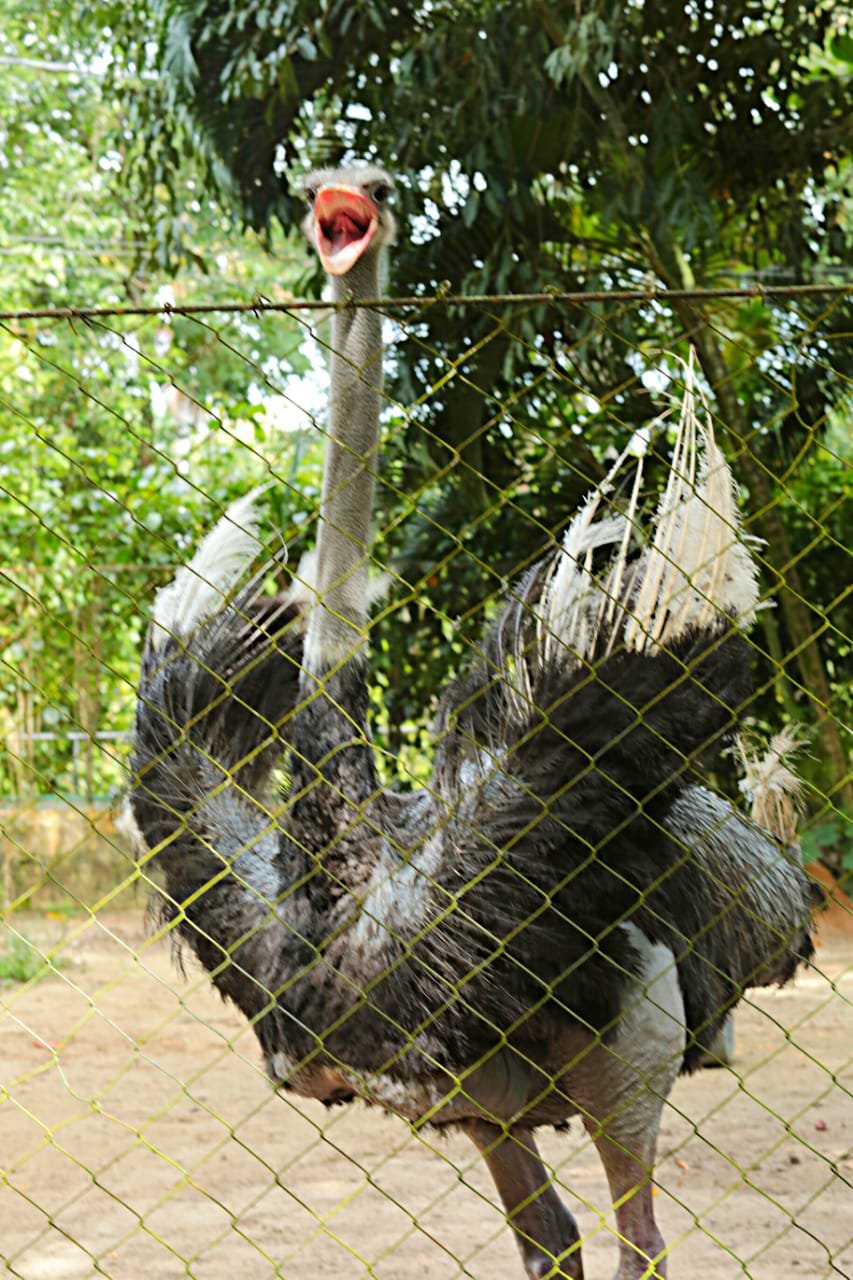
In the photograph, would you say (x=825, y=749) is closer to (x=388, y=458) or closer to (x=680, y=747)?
(x=388, y=458)

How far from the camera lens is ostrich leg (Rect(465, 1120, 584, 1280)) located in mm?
2656

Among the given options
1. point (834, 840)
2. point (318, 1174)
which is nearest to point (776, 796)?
point (318, 1174)

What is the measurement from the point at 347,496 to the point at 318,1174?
1.77m

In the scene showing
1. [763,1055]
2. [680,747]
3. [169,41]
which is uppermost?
[169,41]

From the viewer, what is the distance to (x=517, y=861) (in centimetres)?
228

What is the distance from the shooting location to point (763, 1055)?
481 centimetres

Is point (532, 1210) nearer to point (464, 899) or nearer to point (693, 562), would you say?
point (464, 899)

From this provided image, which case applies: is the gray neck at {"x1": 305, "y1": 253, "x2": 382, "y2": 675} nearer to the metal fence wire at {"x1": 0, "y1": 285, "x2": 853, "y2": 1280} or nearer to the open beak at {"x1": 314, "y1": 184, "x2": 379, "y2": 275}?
the metal fence wire at {"x1": 0, "y1": 285, "x2": 853, "y2": 1280}

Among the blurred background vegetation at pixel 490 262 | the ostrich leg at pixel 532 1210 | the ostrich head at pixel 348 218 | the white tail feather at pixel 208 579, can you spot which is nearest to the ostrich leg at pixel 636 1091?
the ostrich leg at pixel 532 1210

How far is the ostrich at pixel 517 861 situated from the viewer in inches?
89.3

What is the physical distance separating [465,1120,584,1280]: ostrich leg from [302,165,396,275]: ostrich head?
1667 mm

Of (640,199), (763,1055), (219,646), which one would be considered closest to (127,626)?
(640,199)

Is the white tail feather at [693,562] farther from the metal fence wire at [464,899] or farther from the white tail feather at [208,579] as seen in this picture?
the white tail feather at [208,579]

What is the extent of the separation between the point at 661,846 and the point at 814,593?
481 cm
